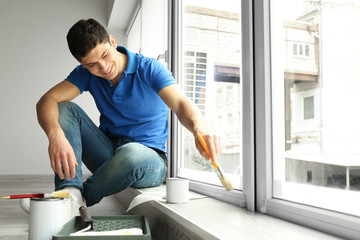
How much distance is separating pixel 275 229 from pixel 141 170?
77 cm

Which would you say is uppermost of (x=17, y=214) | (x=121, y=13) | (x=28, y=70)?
(x=121, y=13)

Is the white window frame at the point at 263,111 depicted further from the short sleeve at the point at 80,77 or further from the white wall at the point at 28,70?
the white wall at the point at 28,70

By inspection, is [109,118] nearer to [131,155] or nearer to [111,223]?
[131,155]

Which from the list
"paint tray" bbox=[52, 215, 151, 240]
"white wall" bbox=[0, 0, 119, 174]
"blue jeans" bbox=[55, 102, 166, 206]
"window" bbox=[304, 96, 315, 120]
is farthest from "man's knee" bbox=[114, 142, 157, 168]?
"white wall" bbox=[0, 0, 119, 174]

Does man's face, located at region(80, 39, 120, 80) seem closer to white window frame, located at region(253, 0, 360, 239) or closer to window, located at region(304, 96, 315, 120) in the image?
white window frame, located at region(253, 0, 360, 239)

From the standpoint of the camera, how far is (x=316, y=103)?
3.08 feet

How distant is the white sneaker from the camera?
101 cm

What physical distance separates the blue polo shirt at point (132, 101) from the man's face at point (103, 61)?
0.08 metres

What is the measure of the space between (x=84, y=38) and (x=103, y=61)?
14 cm

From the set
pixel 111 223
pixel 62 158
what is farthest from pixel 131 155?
pixel 111 223

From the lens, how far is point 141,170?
1513 mm

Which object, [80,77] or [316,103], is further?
[80,77]

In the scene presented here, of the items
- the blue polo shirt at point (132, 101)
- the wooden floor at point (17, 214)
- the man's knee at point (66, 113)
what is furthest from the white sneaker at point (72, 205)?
the blue polo shirt at point (132, 101)

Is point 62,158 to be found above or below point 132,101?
below
